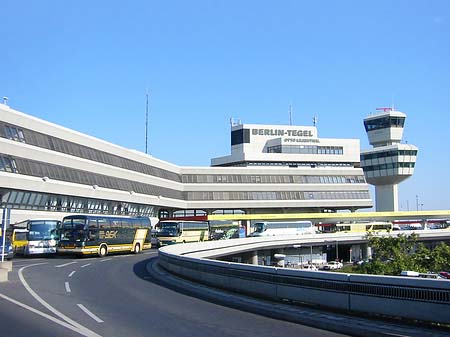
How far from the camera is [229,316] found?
11945 mm

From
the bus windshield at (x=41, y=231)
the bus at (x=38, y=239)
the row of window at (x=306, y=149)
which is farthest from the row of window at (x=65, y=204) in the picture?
the row of window at (x=306, y=149)

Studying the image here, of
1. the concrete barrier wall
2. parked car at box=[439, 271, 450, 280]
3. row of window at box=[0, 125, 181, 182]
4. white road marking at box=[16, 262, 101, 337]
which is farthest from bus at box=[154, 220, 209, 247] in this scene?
the concrete barrier wall

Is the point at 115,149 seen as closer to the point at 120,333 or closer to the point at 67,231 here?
the point at 67,231

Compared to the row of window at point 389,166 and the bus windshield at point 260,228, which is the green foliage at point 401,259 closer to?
the bus windshield at point 260,228

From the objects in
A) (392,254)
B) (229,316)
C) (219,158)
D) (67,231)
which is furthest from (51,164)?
(219,158)

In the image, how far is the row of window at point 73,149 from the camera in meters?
53.7

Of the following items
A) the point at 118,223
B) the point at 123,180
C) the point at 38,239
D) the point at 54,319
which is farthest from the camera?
the point at 123,180

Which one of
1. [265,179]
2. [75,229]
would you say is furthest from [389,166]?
[75,229]

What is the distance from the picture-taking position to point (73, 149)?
65.1 metres

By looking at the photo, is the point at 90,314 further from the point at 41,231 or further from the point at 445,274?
the point at 445,274

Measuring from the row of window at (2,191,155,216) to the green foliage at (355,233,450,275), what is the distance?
3700cm

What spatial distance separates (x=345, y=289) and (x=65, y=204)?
5702 cm

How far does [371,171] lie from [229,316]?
11448 centimetres

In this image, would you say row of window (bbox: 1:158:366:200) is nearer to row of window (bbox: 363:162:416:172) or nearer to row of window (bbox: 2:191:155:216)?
row of window (bbox: 2:191:155:216)
